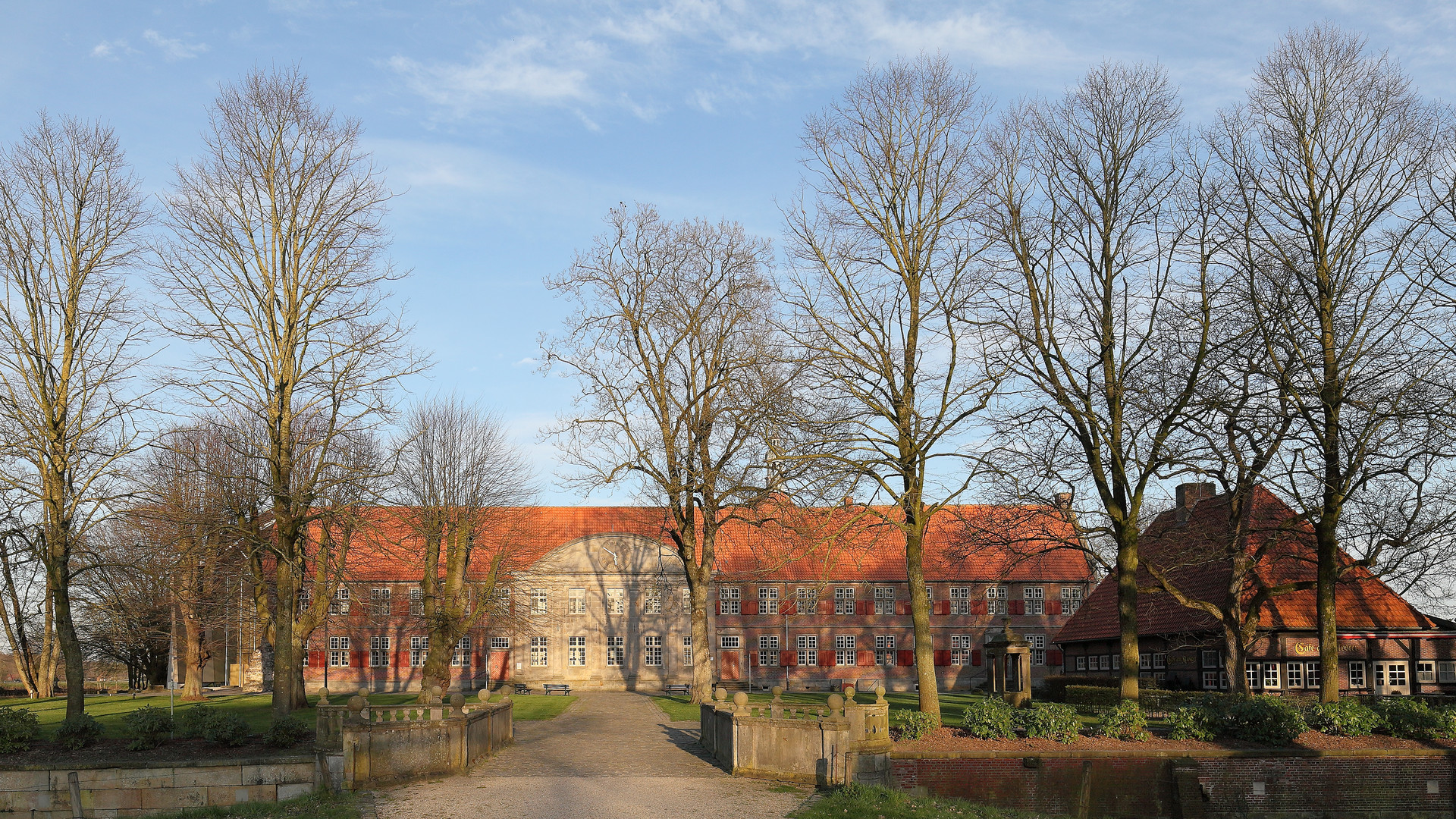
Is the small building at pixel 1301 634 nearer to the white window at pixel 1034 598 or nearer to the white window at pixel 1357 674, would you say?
the white window at pixel 1357 674

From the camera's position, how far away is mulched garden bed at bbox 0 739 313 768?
663 inches

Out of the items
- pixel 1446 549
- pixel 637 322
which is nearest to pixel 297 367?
pixel 637 322

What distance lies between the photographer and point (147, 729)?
57.0 ft

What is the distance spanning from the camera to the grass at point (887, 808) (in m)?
14.6

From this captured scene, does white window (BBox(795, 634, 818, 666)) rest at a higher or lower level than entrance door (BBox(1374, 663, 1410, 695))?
lower

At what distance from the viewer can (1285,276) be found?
22.5 m

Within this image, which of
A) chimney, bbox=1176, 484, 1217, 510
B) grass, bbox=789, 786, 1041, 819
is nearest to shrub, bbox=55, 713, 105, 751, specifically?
grass, bbox=789, 786, 1041, 819

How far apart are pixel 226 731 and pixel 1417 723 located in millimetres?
20004

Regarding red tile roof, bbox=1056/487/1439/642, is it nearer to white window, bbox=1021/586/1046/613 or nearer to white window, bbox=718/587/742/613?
white window, bbox=1021/586/1046/613

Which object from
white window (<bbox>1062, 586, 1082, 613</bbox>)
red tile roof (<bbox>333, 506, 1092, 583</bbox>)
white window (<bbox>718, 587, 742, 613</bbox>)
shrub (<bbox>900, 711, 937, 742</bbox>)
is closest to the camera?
shrub (<bbox>900, 711, 937, 742</bbox>)

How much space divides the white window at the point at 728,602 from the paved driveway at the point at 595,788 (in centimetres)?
3161

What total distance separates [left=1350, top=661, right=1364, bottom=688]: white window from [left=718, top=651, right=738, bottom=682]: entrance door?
2962cm

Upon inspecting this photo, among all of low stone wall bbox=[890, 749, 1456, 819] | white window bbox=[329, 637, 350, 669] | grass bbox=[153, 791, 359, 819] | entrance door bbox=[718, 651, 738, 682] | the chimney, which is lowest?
entrance door bbox=[718, 651, 738, 682]

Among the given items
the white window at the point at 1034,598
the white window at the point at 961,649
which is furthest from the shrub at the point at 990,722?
the white window at the point at 1034,598
